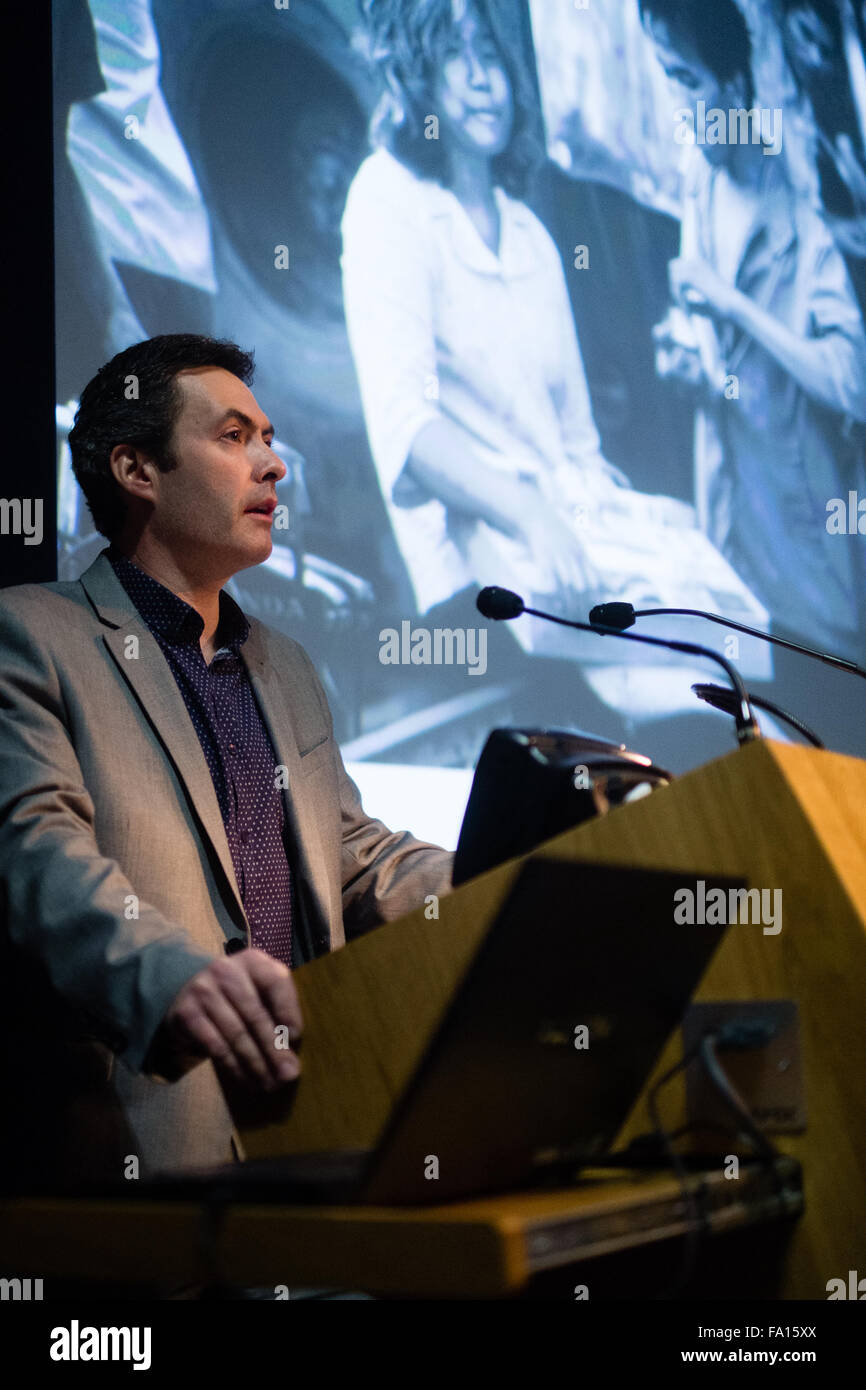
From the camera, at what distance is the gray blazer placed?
1280 millimetres

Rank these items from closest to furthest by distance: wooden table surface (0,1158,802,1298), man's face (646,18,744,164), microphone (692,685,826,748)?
wooden table surface (0,1158,802,1298) → microphone (692,685,826,748) → man's face (646,18,744,164)

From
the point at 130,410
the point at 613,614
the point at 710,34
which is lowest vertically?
the point at 613,614

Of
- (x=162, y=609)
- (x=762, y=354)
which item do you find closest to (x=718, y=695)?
(x=162, y=609)

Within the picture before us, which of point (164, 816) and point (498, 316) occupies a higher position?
point (498, 316)

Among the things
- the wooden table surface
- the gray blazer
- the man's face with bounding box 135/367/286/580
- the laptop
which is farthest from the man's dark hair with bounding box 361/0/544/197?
the wooden table surface

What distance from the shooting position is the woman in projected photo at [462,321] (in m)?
2.80

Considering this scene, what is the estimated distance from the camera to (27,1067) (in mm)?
1604

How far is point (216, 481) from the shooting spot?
209 cm

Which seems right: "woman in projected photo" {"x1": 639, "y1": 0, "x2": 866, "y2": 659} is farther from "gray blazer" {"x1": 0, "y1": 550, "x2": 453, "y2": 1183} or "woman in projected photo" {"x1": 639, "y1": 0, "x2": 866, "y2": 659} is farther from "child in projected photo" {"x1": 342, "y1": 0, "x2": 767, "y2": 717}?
"gray blazer" {"x1": 0, "y1": 550, "x2": 453, "y2": 1183}

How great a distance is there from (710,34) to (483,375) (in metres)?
1.04

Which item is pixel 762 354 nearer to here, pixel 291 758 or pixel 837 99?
pixel 837 99

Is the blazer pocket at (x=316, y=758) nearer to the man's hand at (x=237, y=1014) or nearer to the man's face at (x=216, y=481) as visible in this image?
the man's face at (x=216, y=481)

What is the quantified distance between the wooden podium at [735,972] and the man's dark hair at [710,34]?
2441mm
